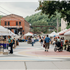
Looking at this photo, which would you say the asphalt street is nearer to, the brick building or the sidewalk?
the sidewalk

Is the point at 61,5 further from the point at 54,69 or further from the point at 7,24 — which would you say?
the point at 7,24

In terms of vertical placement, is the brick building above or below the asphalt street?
above

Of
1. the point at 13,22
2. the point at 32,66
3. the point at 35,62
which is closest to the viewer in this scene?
the point at 32,66

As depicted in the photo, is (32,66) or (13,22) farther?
(13,22)

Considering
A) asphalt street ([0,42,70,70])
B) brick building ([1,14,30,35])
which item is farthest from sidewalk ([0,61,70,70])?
brick building ([1,14,30,35])

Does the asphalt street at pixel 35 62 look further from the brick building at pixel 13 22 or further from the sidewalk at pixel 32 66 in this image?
the brick building at pixel 13 22

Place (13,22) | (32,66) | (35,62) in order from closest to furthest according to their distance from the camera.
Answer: (32,66) → (35,62) → (13,22)

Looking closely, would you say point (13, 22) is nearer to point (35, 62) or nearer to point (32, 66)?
point (35, 62)

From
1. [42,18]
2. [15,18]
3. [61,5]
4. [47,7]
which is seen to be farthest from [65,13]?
[42,18]

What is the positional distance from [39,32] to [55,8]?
107m

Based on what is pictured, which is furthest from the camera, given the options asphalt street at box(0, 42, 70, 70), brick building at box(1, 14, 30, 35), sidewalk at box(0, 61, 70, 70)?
brick building at box(1, 14, 30, 35)

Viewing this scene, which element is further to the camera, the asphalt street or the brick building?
the brick building

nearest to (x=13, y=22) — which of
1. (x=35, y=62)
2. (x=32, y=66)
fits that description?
(x=35, y=62)

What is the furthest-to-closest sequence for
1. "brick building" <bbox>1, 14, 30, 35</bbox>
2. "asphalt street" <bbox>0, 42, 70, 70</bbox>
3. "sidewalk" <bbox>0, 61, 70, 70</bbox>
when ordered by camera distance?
"brick building" <bbox>1, 14, 30, 35</bbox> < "asphalt street" <bbox>0, 42, 70, 70</bbox> < "sidewalk" <bbox>0, 61, 70, 70</bbox>
